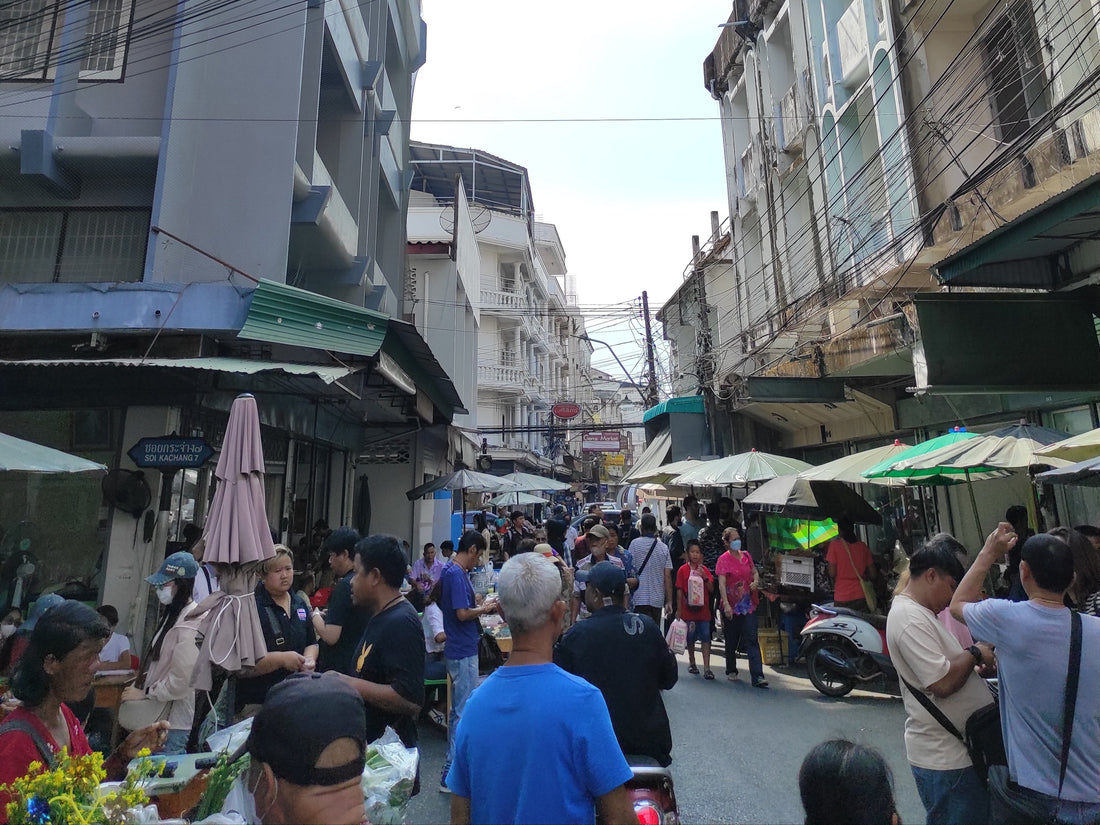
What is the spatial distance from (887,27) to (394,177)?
10.4 meters

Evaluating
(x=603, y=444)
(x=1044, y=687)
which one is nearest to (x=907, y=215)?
(x=1044, y=687)

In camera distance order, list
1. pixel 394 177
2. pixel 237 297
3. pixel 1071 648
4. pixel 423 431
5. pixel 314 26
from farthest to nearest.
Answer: pixel 423 431
pixel 394 177
pixel 314 26
pixel 237 297
pixel 1071 648

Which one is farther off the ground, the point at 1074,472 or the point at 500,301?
the point at 500,301

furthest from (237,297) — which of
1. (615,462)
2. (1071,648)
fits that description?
(615,462)

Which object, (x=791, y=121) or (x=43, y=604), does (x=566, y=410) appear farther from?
(x=43, y=604)

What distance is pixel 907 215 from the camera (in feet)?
37.0

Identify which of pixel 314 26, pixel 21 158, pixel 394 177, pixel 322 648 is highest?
pixel 394 177

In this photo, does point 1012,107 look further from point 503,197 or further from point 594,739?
point 503,197

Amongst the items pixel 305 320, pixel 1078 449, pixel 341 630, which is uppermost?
pixel 305 320

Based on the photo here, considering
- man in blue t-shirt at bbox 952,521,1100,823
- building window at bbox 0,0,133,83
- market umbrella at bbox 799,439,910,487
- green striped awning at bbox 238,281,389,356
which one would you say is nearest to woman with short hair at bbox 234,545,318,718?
green striped awning at bbox 238,281,389,356

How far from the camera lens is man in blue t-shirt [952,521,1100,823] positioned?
244 cm

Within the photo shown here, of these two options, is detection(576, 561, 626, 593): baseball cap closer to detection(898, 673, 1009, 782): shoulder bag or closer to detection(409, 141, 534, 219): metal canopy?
detection(898, 673, 1009, 782): shoulder bag

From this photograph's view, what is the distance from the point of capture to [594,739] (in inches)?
72.7

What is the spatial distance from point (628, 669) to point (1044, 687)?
1741 mm
